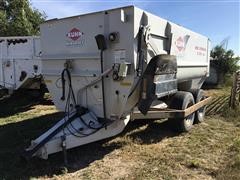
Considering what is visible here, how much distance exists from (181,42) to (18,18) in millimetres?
12135

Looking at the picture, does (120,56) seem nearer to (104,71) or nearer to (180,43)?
(104,71)

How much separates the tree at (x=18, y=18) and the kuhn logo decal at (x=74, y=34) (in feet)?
35.8

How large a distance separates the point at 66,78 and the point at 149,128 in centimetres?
248

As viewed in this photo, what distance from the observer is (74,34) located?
546 centimetres

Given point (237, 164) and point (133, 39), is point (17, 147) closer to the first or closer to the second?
point (133, 39)

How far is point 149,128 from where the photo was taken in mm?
→ 7211

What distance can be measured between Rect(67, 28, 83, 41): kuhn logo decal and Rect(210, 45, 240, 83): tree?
15.5 metres


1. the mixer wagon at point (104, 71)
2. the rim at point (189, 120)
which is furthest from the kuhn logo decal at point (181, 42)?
the rim at point (189, 120)

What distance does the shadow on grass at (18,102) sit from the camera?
974 centimetres

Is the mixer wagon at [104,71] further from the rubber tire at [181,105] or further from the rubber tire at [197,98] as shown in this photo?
the rubber tire at [197,98]

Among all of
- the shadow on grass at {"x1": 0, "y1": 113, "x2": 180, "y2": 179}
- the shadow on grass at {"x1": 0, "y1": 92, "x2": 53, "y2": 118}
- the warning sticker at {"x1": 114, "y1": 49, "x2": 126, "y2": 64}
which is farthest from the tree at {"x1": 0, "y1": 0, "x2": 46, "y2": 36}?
the warning sticker at {"x1": 114, "y1": 49, "x2": 126, "y2": 64}

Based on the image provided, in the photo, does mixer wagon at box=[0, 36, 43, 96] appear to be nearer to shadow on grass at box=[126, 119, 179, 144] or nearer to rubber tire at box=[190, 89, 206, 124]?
shadow on grass at box=[126, 119, 179, 144]

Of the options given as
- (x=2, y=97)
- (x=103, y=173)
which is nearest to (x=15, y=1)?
(x=2, y=97)

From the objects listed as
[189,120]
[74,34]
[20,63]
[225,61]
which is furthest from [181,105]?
[225,61]
